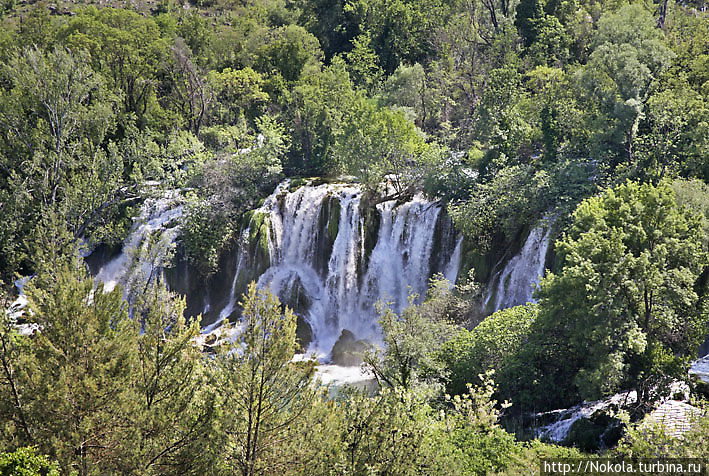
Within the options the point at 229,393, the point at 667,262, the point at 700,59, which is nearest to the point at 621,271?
the point at 667,262

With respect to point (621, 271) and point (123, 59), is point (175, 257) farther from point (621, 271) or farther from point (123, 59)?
point (621, 271)

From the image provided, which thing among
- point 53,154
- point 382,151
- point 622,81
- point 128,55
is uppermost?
point 622,81

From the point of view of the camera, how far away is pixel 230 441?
35.6 feet

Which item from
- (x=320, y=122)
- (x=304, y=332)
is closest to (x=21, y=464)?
(x=304, y=332)

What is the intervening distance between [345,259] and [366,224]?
6.14 feet

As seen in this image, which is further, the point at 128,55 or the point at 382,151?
the point at 128,55

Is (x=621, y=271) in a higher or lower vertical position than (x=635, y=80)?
lower

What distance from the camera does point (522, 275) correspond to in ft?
80.5

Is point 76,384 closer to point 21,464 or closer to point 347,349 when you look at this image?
point 21,464

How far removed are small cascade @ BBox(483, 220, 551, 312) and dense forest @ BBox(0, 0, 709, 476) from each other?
377 millimetres

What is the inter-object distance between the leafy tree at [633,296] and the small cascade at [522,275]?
4.90 m

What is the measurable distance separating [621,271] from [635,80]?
12.3 metres

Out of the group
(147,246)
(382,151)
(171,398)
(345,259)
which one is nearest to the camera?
(171,398)

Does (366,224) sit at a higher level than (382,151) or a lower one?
lower
